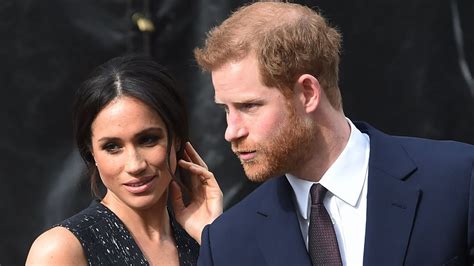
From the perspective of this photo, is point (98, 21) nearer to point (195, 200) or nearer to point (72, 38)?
point (72, 38)

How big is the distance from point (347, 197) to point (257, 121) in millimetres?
321

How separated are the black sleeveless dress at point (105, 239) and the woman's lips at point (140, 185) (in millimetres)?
139

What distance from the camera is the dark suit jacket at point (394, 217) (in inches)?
136

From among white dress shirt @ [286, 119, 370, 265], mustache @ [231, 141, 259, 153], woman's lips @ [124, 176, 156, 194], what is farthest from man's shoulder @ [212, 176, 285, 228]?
woman's lips @ [124, 176, 156, 194]

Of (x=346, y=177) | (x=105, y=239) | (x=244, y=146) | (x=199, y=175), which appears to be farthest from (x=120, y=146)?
(x=346, y=177)

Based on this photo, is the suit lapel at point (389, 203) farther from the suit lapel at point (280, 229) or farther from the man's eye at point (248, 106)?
the man's eye at point (248, 106)

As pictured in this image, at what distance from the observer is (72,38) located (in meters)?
4.69

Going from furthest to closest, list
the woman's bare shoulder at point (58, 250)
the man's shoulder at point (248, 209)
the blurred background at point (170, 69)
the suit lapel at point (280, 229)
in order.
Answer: the blurred background at point (170, 69)
the woman's bare shoulder at point (58, 250)
the man's shoulder at point (248, 209)
the suit lapel at point (280, 229)

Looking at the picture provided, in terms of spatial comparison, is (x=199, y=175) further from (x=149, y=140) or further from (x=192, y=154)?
(x=149, y=140)

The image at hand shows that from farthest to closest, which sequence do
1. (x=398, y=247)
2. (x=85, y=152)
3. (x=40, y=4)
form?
(x=40, y=4)
(x=85, y=152)
(x=398, y=247)

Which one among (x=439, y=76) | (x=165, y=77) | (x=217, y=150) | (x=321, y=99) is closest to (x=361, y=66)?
(x=439, y=76)

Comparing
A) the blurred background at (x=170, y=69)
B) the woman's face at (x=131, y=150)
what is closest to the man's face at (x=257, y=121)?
the woman's face at (x=131, y=150)

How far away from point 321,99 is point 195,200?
2.96 ft

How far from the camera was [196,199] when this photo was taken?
4352 mm
